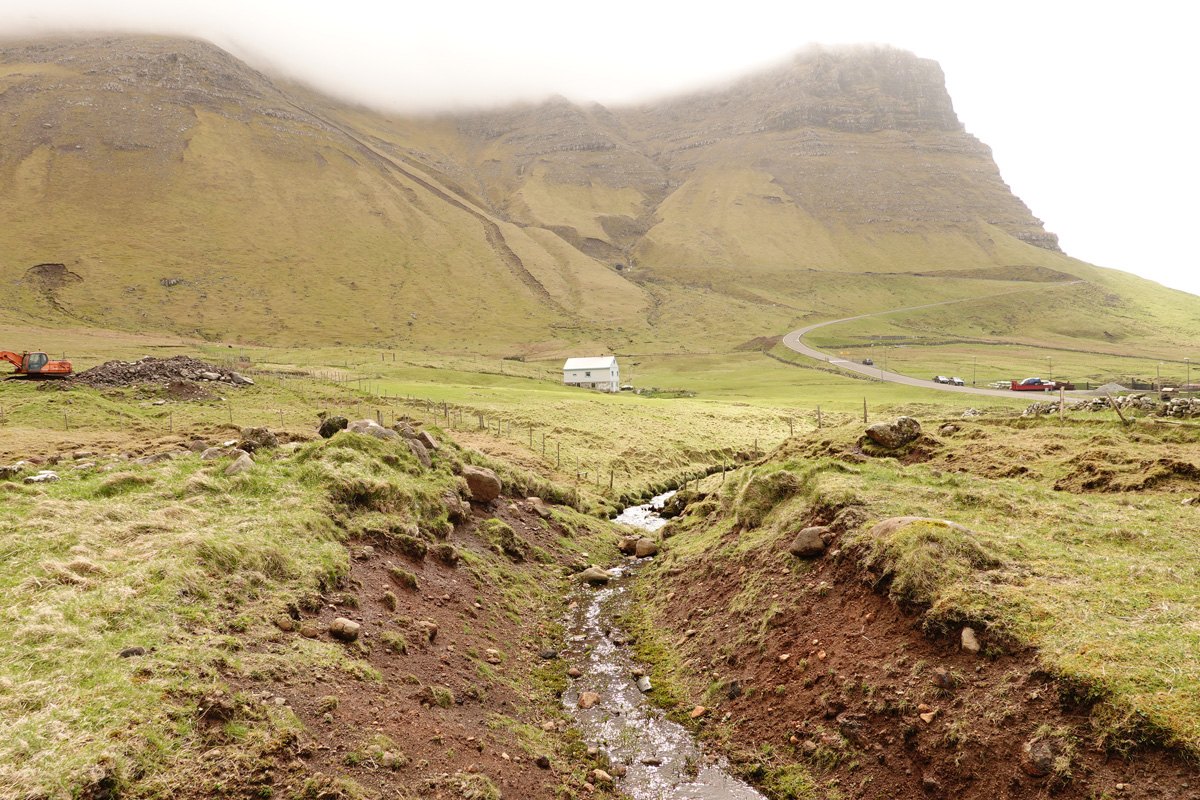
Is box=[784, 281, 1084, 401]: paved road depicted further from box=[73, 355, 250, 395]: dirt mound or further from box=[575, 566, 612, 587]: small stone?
box=[73, 355, 250, 395]: dirt mound

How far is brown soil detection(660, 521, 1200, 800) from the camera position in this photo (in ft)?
29.1

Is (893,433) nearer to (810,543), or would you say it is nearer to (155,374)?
(810,543)

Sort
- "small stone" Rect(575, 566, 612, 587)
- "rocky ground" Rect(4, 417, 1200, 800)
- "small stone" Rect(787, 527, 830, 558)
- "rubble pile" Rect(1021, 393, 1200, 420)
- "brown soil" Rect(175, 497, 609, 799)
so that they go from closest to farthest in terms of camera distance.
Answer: "rocky ground" Rect(4, 417, 1200, 800) → "brown soil" Rect(175, 497, 609, 799) → "small stone" Rect(787, 527, 830, 558) → "rubble pile" Rect(1021, 393, 1200, 420) → "small stone" Rect(575, 566, 612, 587)

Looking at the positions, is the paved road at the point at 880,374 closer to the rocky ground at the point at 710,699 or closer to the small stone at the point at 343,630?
the rocky ground at the point at 710,699

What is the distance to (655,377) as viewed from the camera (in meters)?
135

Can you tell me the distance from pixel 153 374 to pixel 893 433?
2138 inches

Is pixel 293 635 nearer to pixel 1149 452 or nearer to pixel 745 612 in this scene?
pixel 745 612

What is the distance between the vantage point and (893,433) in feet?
84.9

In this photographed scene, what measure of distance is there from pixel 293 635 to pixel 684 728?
9144 mm

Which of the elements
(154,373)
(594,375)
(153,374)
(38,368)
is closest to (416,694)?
(153,374)

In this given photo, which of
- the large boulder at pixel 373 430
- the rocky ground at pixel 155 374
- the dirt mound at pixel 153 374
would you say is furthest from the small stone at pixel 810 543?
the rocky ground at pixel 155 374

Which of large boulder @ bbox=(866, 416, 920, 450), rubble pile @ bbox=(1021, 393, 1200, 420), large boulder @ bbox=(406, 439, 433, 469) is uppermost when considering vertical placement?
rubble pile @ bbox=(1021, 393, 1200, 420)

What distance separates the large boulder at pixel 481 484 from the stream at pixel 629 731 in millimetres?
7674

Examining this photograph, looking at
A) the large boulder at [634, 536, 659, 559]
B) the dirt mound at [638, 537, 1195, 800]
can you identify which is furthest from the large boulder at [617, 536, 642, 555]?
the dirt mound at [638, 537, 1195, 800]
